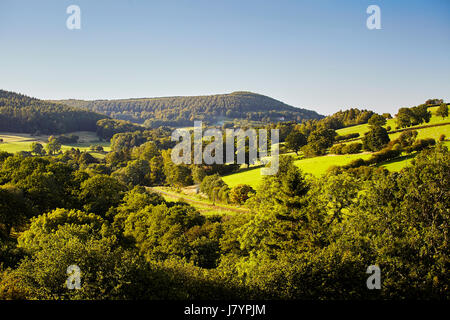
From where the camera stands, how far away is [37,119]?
15725cm

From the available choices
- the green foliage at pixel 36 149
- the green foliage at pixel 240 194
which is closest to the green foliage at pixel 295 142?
the green foliage at pixel 240 194

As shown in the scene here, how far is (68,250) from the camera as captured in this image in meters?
14.3

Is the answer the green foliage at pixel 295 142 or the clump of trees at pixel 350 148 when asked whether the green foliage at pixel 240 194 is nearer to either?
the clump of trees at pixel 350 148

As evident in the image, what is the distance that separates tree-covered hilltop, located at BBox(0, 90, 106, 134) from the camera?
5935 inches

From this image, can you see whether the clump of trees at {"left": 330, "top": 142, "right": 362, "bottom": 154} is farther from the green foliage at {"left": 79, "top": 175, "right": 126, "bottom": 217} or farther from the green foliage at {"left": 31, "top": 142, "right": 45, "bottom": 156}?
the green foliage at {"left": 31, "top": 142, "right": 45, "bottom": 156}

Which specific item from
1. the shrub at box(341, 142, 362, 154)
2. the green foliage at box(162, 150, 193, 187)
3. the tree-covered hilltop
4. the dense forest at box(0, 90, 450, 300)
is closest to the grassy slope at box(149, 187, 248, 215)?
the green foliage at box(162, 150, 193, 187)

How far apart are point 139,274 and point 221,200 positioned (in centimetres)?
4909

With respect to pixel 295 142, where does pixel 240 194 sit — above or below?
below

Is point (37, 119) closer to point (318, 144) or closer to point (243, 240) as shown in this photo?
point (318, 144)

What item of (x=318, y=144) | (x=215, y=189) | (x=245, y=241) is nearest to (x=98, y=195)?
(x=215, y=189)

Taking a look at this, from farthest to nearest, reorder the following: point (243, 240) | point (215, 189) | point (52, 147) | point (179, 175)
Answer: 1. point (52, 147)
2. point (179, 175)
3. point (215, 189)
4. point (243, 240)

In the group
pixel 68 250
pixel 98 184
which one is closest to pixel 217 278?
pixel 68 250

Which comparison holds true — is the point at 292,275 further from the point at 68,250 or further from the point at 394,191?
the point at 394,191

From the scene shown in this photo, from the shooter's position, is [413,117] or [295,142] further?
[295,142]
